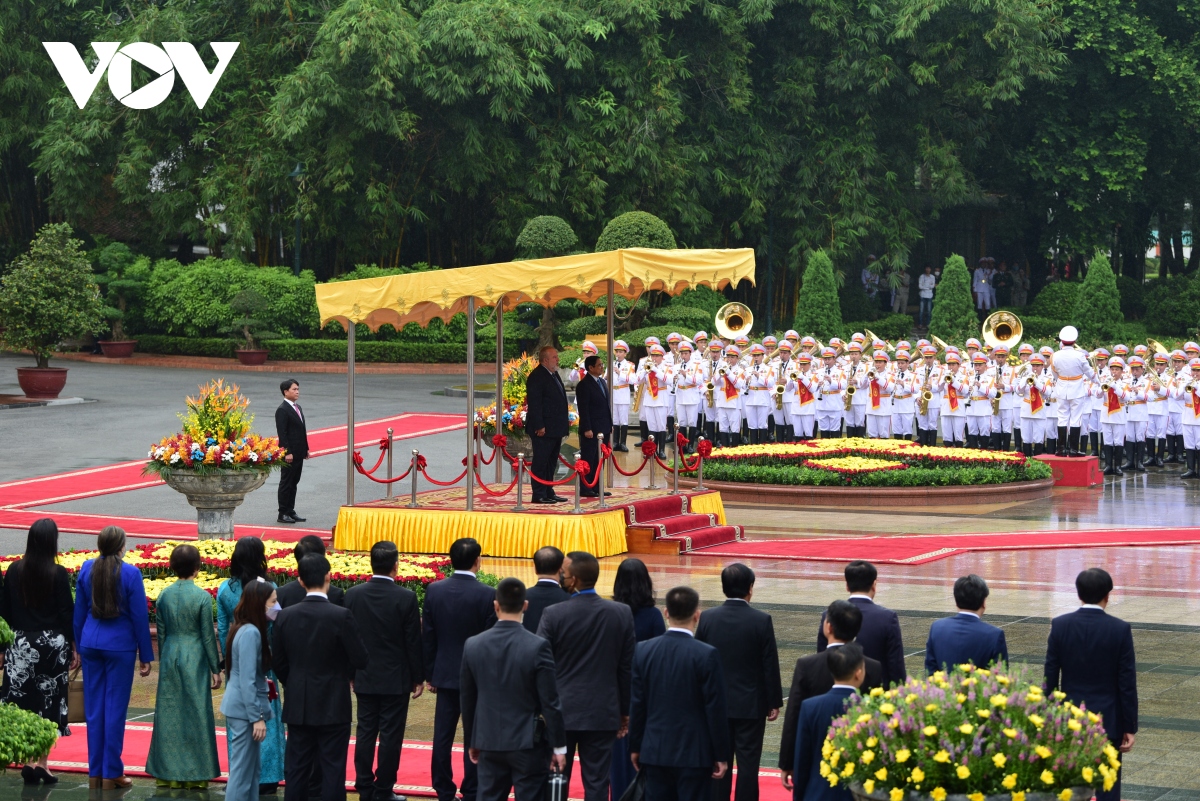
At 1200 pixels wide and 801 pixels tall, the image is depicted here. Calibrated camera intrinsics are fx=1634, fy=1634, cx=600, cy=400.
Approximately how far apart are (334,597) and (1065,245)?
3930 cm

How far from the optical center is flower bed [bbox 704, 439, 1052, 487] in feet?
72.1

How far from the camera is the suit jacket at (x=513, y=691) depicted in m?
7.65

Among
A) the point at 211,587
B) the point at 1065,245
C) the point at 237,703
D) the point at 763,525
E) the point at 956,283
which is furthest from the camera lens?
the point at 1065,245

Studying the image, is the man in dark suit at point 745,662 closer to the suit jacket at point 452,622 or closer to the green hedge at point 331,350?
the suit jacket at point 452,622

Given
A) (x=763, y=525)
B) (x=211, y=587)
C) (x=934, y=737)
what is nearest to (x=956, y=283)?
(x=763, y=525)

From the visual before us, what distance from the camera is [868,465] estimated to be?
2238 cm

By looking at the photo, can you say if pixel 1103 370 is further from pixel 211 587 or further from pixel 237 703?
pixel 237 703

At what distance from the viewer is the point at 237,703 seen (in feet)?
28.2

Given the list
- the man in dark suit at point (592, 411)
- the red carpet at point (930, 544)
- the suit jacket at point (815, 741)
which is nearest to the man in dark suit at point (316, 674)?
the suit jacket at point (815, 741)

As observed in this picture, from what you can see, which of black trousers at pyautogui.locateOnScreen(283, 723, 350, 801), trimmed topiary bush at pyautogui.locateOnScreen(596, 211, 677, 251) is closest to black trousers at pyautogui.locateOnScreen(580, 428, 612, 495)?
black trousers at pyautogui.locateOnScreen(283, 723, 350, 801)

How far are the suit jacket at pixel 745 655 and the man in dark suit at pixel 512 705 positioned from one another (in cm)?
84

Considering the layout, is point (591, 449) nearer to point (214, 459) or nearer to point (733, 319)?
point (214, 459)

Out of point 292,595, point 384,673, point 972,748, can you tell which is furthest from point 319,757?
point 972,748

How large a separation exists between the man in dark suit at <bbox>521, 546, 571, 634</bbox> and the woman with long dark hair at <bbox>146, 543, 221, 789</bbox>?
A: 190 cm
